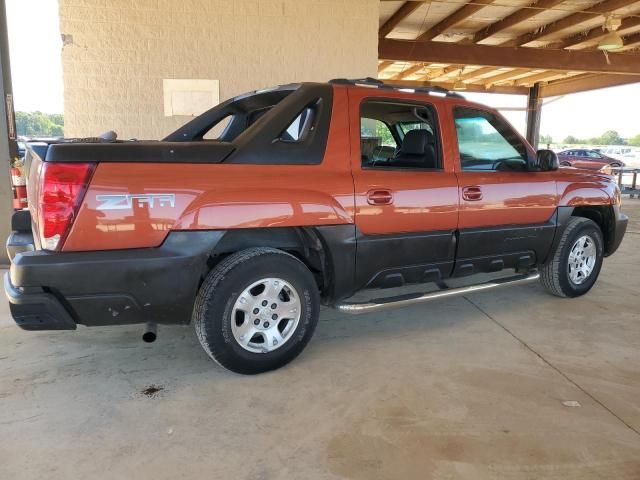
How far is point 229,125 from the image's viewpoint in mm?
4363

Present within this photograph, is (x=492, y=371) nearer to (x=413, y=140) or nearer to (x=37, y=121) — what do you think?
(x=413, y=140)

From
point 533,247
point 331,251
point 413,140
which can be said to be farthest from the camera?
point 533,247

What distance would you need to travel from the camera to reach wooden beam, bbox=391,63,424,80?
16678 millimetres

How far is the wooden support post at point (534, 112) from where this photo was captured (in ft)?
70.5

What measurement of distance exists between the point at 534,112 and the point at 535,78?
89.3 inches

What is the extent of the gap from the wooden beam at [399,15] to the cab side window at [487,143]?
6.07 m

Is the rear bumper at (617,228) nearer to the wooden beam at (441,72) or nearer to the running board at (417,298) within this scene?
the running board at (417,298)

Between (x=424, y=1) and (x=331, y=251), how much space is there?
7369mm

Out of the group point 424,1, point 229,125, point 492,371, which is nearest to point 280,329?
point 492,371

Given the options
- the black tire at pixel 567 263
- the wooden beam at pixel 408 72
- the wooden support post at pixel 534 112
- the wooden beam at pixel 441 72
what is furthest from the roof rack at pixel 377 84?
the wooden support post at pixel 534 112

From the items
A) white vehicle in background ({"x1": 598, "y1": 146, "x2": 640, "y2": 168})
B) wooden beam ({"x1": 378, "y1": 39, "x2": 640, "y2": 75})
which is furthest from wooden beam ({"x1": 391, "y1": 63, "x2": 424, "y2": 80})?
white vehicle in background ({"x1": 598, "y1": 146, "x2": 640, "y2": 168})

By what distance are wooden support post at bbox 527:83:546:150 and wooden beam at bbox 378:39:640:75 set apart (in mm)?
7500

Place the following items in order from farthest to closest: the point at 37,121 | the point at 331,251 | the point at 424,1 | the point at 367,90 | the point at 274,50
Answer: the point at 424,1 → the point at 37,121 → the point at 274,50 → the point at 367,90 → the point at 331,251

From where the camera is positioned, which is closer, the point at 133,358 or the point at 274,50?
the point at 133,358
